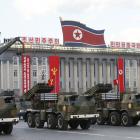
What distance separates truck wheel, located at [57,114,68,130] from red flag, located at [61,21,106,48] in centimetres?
6108

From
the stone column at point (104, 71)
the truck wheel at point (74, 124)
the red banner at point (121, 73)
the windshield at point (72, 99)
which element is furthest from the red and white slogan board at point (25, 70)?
the windshield at point (72, 99)

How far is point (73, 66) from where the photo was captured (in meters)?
109

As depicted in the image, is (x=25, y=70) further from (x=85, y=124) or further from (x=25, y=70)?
(x=85, y=124)

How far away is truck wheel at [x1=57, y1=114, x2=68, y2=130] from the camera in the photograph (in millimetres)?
26391

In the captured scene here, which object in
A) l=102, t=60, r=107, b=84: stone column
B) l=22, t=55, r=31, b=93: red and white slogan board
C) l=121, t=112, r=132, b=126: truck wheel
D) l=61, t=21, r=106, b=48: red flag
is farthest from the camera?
l=102, t=60, r=107, b=84: stone column

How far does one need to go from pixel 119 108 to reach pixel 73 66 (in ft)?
260

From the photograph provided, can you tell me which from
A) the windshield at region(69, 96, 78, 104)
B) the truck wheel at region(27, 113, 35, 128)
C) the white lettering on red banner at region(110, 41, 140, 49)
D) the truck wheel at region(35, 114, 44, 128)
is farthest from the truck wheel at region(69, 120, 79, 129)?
the white lettering on red banner at region(110, 41, 140, 49)

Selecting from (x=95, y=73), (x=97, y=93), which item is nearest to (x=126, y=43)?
(x=95, y=73)

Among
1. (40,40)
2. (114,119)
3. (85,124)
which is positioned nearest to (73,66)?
(40,40)

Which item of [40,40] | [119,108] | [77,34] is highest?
[77,34]

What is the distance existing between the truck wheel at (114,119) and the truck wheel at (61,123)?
4.28 metres

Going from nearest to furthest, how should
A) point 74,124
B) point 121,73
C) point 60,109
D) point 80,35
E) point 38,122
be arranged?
point 60,109
point 74,124
point 38,122
point 121,73
point 80,35

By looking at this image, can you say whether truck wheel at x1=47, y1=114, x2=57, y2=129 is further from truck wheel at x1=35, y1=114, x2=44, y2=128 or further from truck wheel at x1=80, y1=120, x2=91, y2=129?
truck wheel at x1=80, y1=120, x2=91, y2=129

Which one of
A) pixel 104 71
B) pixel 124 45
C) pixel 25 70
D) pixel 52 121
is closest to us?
pixel 52 121
